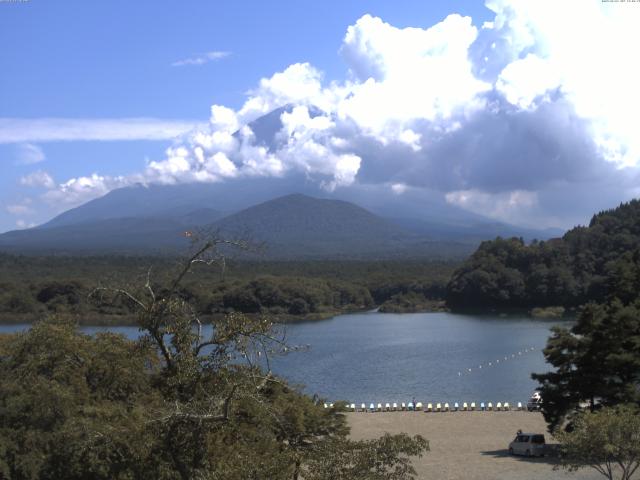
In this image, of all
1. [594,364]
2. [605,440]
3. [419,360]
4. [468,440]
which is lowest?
[419,360]

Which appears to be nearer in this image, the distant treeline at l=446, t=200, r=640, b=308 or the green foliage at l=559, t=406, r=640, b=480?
the green foliage at l=559, t=406, r=640, b=480

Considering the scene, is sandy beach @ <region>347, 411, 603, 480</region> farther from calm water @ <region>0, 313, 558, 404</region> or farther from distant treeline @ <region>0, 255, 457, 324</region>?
distant treeline @ <region>0, 255, 457, 324</region>

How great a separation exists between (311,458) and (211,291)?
5548cm

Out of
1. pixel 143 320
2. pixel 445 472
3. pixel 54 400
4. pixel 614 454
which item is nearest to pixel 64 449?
pixel 54 400

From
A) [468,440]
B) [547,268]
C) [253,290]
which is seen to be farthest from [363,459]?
[547,268]

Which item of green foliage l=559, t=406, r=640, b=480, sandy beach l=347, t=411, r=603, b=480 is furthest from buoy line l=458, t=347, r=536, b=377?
green foliage l=559, t=406, r=640, b=480

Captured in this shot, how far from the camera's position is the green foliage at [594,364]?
56.3 feet

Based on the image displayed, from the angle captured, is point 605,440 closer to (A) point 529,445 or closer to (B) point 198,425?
(B) point 198,425

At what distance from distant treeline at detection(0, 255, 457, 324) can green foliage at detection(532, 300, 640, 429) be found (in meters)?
30.0

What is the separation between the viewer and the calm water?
101ft

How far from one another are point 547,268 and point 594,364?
50.5 m

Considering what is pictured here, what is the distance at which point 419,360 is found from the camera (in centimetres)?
3847

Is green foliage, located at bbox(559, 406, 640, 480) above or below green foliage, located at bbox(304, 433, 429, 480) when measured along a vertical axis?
below

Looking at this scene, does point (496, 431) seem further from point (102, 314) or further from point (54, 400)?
point (102, 314)
